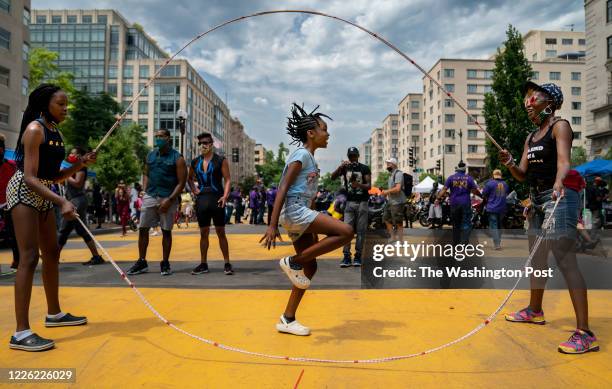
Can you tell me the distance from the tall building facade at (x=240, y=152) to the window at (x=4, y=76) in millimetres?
75565

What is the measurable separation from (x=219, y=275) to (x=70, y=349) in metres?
2.98

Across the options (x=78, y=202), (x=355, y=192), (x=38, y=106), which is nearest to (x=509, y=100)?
(x=355, y=192)

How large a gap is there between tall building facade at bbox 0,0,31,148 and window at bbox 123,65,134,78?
1823 inches

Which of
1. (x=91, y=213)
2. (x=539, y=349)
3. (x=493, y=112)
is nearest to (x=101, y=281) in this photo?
(x=539, y=349)

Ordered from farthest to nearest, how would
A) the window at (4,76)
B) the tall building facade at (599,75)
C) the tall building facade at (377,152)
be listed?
the tall building facade at (377,152)
the tall building facade at (599,75)
the window at (4,76)

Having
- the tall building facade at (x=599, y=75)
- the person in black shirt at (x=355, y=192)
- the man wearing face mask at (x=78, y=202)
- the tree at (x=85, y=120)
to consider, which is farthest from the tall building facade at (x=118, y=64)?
the person in black shirt at (x=355, y=192)

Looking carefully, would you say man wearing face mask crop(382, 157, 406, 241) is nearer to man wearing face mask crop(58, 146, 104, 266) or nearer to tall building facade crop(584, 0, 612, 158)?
man wearing face mask crop(58, 146, 104, 266)

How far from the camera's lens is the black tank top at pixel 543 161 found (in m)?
3.38

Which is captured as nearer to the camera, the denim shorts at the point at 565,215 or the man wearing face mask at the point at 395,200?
the denim shorts at the point at 565,215

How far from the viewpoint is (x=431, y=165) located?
273 feet

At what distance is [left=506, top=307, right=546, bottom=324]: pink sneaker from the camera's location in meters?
3.60

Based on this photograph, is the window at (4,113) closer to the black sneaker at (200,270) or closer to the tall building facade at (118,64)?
the black sneaker at (200,270)

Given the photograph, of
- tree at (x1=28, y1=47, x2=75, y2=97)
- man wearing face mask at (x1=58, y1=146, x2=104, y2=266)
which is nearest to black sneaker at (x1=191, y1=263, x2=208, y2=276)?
man wearing face mask at (x1=58, y1=146, x2=104, y2=266)

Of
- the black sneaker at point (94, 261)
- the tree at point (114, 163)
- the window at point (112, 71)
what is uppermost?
the window at point (112, 71)
